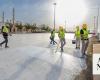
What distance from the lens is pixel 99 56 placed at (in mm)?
10859

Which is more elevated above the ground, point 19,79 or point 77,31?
point 77,31

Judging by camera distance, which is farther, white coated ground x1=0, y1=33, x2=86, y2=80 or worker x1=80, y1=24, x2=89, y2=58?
worker x1=80, y1=24, x2=89, y2=58

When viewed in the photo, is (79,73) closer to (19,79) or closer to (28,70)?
(28,70)

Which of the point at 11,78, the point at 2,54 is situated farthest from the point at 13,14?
the point at 11,78

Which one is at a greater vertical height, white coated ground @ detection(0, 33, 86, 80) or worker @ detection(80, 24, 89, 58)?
worker @ detection(80, 24, 89, 58)

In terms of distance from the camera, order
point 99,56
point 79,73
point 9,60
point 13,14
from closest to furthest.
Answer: point 99,56, point 79,73, point 9,60, point 13,14

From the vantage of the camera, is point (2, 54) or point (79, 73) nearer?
point (79, 73)

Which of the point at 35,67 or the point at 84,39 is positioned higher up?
the point at 84,39

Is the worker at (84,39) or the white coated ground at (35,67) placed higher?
the worker at (84,39)

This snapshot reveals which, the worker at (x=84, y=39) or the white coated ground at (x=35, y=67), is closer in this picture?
the white coated ground at (x=35, y=67)

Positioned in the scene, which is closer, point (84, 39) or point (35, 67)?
point (35, 67)

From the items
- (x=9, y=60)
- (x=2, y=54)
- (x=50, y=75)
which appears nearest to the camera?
(x=50, y=75)

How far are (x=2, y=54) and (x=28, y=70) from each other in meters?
4.73

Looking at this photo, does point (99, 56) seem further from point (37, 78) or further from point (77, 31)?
point (77, 31)
